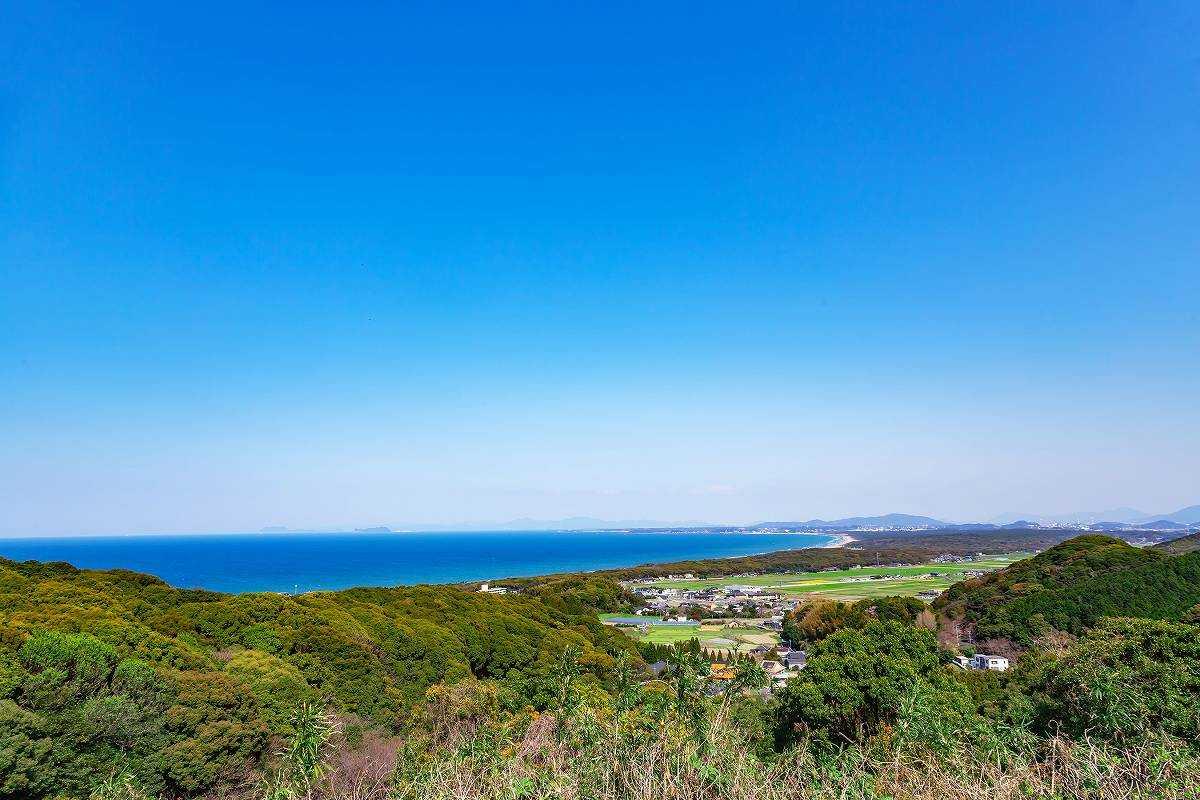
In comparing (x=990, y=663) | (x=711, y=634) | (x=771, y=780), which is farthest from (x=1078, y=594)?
(x=771, y=780)

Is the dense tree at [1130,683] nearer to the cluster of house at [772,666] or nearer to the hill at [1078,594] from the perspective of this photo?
the cluster of house at [772,666]

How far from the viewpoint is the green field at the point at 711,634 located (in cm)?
3575

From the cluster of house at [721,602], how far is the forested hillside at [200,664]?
26.5m

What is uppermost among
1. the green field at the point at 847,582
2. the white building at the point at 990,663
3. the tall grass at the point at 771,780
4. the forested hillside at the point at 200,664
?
the tall grass at the point at 771,780

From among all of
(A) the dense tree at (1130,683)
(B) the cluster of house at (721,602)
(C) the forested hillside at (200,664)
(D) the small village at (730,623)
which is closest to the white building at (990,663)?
(D) the small village at (730,623)

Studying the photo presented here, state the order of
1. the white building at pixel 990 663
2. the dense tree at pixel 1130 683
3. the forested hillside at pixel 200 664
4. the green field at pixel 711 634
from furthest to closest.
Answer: the green field at pixel 711 634
the white building at pixel 990 663
the forested hillside at pixel 200 664
the dense tree at pixel 1130 683

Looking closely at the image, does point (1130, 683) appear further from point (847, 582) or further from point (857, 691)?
point (847, 582)

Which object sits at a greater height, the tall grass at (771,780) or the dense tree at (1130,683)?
the tall grass at (771,780)

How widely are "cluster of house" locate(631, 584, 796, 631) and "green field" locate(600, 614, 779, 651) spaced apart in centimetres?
283

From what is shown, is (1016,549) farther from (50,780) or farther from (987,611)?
(50,780)

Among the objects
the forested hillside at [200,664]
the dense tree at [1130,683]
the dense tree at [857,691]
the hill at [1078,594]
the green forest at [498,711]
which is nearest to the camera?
the green forest at [498,711]

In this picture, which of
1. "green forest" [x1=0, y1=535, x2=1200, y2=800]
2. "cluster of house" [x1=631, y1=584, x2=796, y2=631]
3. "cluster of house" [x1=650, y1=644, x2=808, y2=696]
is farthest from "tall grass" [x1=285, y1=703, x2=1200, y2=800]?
"cluster of house" [x1=631, y1=584, x2=796, y2=631]

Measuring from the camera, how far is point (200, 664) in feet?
46.9

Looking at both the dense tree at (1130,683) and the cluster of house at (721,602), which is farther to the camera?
the cluster of house at (721,602)
